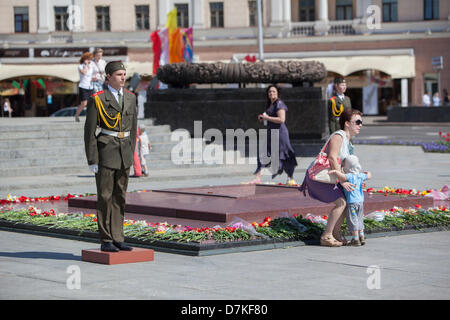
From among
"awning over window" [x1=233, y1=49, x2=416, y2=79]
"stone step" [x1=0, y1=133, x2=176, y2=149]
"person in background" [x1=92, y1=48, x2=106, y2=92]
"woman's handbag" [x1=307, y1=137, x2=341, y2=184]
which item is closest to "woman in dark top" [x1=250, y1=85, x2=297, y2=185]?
"woman's handbag" [x1=307, y1=137, x2=341, y2=184]

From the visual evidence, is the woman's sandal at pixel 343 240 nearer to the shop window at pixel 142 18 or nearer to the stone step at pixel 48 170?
the stone step at pixel 48 170

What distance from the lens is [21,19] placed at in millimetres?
53688

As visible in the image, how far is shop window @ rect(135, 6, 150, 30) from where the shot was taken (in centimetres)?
5397

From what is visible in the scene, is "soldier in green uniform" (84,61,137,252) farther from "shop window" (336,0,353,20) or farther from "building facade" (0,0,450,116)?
"shop window" (336,0,353,20)

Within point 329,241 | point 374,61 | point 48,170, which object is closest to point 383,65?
point 374,61

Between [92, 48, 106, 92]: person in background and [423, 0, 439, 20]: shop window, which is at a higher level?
[423, 0, 439, 20]: shop window

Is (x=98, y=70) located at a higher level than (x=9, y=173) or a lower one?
higher

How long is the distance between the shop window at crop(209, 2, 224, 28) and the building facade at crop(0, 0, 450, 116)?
0.06 m

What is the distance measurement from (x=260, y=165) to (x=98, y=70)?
6.74 meters

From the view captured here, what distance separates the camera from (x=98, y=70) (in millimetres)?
20469

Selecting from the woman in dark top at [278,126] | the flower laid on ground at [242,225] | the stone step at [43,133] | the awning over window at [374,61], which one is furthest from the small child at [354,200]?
the awning over window at [374,61]

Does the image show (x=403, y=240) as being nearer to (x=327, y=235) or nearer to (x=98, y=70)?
(x=327, y=235)

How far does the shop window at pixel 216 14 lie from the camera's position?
177ft
